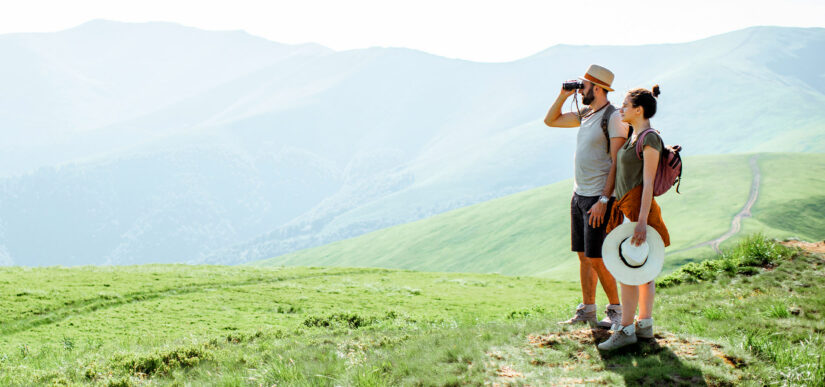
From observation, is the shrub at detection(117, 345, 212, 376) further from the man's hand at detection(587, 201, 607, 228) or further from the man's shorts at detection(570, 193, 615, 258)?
the man's hand at detection(587, 201, 607, 228)

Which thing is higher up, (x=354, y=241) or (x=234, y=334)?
(x=234, y=334)

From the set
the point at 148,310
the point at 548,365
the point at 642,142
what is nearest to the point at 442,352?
the point at 548,365

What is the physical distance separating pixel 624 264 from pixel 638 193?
817mm

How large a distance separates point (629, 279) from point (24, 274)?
18424 mm

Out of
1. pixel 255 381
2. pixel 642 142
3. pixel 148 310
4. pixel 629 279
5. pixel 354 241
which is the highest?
pixel 642 142

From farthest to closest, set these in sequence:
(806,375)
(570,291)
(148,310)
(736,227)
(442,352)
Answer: (736,227), (570,291), (148,310), (442,352), (806,375)

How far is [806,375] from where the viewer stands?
17.5ft

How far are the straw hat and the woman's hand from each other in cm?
182

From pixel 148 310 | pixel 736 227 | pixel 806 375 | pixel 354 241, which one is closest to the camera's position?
pixel 806 375

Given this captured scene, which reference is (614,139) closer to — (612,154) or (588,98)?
(612,154)

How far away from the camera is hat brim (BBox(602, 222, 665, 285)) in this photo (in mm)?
6004

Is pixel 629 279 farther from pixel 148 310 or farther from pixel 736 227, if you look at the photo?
pixel 736 227

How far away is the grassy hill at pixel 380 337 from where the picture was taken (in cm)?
583

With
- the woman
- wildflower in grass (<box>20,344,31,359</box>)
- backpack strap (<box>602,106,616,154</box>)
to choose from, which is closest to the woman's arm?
the woman
